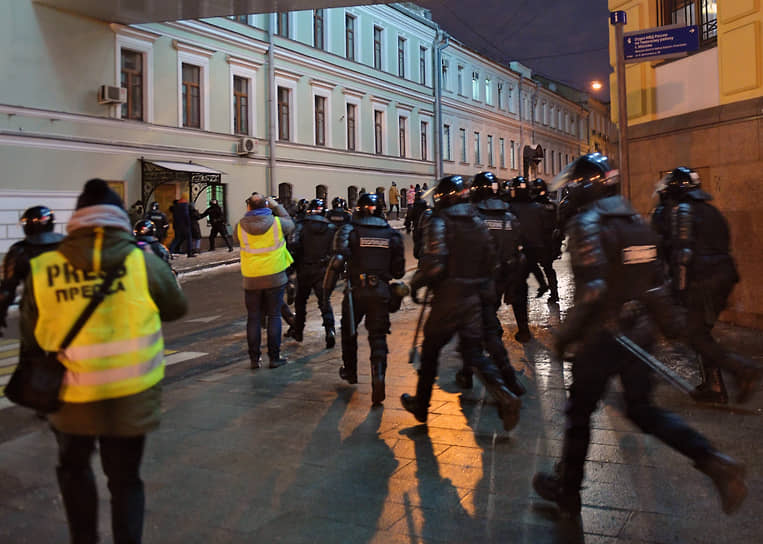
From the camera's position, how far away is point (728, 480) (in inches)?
124

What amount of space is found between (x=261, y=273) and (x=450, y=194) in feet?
10.1

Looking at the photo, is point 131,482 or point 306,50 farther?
point 306,50

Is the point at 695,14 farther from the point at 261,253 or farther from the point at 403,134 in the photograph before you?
the point at 403,134

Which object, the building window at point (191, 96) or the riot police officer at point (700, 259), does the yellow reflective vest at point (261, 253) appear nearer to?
the riot police officer at point (700, 259)

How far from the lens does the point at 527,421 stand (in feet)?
17.7

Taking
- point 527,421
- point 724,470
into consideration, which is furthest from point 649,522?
point 527,421

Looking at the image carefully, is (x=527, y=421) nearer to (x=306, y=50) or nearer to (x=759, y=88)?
(x=759, y=88)

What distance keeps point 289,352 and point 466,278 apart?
13.6 ft

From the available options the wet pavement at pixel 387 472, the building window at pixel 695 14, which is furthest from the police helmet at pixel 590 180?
the building window at pixel 695 14

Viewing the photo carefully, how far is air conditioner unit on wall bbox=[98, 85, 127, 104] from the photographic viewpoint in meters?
20.3

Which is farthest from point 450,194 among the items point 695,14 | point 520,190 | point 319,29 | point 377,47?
point 377,47

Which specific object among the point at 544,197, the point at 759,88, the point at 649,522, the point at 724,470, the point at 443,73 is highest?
the point at 443,73

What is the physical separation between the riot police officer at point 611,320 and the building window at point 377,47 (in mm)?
32702

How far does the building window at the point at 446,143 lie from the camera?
4144cm
